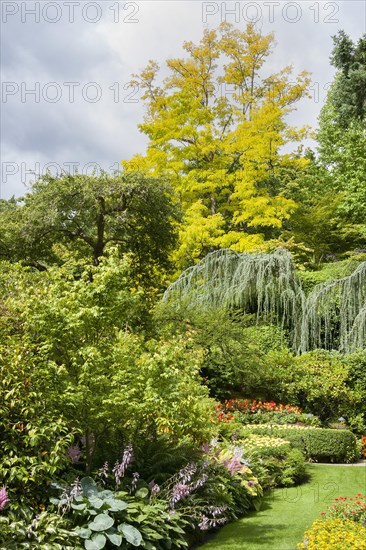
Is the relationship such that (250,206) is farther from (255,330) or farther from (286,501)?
(286,501)

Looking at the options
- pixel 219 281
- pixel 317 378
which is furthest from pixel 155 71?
pixel 317 378

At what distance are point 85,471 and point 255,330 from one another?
1113cm

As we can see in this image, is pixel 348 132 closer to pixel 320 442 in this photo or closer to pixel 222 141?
pixel 222 141

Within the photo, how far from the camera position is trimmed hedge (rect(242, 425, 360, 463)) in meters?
11.3

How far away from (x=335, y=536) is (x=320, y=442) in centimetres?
583

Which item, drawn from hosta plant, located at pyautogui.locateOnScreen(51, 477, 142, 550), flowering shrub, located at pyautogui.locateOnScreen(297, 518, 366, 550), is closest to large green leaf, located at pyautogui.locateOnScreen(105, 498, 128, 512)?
hosta plant, located at pyautogui.locateOnScreen(51, 477, 142, 550)

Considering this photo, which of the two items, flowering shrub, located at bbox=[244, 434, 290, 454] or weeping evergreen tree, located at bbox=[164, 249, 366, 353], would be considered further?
weeping evergreen tree, located at bbox=[164, 249, 366, 353]

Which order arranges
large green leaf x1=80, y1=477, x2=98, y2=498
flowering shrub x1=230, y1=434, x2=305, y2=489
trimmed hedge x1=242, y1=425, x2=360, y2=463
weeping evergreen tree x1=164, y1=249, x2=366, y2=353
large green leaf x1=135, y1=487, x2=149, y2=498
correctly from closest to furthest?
large green leaf x1=80, y1=477, x2=98, y2=498 < large green leaf x1=135, y1=487, x2=149, y2=498 < flowering shrub x1=230, y1=434, x2=305, y2=489 < trimmed hedge x1=242, y1=425, x2=360, y2=463 < weeping evergreen tree x1=164, y1=249, x2=366, y2=353

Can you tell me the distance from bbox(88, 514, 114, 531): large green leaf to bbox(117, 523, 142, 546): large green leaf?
6.0 inches

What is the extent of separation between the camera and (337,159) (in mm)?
28172

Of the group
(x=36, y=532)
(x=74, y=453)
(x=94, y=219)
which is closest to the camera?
(x=36, y=532)

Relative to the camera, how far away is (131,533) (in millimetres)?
5543

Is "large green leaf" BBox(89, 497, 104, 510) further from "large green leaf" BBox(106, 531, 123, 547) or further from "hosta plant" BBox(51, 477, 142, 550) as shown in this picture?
"large green leaf" BBox(106, 531, 123, 547)

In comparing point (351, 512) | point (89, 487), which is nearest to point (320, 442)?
point (351, 512)
